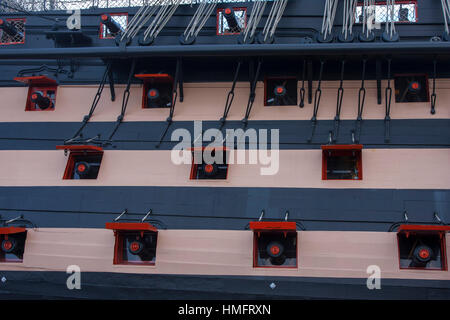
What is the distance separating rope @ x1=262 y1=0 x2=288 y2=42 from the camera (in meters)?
11.6

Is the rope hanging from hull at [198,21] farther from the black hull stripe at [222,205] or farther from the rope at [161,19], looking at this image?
the black hull stripe at [222,205]

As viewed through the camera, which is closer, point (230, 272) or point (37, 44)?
point (230, 272)

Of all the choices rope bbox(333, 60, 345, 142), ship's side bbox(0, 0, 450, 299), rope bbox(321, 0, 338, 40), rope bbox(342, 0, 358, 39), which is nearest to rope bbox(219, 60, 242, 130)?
ship's side bbox(0, 0, 450, 299)

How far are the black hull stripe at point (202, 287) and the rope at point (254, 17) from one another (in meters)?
5.16

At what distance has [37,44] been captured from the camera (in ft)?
44.5

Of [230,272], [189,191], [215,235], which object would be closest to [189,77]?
[189,191]

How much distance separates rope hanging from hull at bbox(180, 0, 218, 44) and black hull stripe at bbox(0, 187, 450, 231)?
11.2 feet

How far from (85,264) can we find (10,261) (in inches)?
68.9

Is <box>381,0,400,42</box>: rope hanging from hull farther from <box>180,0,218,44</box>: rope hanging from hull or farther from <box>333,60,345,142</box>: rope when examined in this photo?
<box>180,0,218,44</box>: rope hanging from hull

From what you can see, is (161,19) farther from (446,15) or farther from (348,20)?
(446,15)

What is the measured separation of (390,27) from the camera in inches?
459

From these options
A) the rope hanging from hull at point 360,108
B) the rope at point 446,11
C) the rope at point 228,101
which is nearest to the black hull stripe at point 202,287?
the rope hanging from hull at point 360,108

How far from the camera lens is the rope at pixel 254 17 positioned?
11.5m
